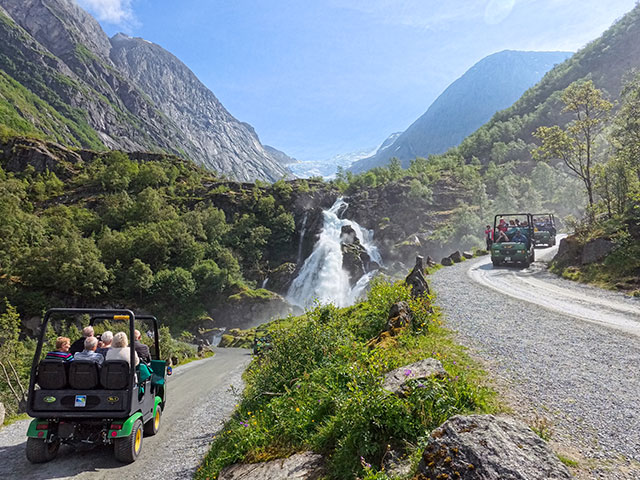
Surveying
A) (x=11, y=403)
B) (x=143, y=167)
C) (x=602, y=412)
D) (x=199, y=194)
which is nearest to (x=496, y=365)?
(x=602, y=412)

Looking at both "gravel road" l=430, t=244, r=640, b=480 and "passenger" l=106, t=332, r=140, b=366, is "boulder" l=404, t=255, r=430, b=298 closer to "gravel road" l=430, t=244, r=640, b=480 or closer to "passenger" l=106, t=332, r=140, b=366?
"gravel road" l=430, t=244, r=640, b=480

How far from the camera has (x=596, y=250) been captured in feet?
58.1

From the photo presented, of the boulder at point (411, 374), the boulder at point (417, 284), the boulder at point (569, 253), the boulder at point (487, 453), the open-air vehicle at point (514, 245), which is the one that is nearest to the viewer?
the boulder at point (487, 453)

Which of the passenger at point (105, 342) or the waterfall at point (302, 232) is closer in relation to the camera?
the passenger at point (105, 342)

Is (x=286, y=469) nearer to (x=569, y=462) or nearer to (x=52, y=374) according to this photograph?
(x=569, y=462)

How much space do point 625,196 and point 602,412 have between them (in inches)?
1050

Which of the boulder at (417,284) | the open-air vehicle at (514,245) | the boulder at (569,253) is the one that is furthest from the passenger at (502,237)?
the boulder at (417,284)

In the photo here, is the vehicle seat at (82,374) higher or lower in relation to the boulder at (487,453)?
lower

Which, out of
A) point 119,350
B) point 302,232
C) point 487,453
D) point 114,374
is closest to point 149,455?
point 114,374

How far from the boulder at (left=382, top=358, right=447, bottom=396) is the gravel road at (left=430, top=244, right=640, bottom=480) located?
1178 millimetres

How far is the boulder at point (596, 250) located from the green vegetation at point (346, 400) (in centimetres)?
1312

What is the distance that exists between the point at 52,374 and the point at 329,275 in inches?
1952

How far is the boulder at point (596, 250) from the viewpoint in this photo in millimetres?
17141

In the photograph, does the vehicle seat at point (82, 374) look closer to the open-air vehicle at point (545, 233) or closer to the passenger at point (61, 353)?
the passenger at point (61, 353)
